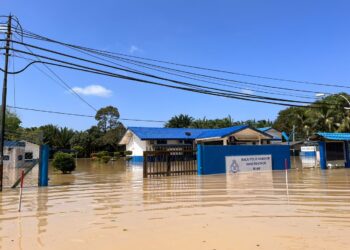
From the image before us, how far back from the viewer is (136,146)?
50.4 m

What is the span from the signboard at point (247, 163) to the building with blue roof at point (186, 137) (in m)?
15.8

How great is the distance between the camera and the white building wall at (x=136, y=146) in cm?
4869

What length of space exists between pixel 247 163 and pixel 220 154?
241cm

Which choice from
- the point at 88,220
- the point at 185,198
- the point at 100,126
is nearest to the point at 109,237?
the point at 88,220

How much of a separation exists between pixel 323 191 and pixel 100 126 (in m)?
69.9

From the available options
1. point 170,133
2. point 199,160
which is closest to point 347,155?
point 199,160

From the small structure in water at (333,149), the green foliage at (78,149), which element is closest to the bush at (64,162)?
the small structure in water at (333,149)

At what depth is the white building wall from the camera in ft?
160

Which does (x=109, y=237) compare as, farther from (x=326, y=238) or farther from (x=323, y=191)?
(x=323, y=191)

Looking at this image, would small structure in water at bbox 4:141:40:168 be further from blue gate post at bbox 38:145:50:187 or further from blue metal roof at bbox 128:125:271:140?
blue metal roof at bbox 128:125:271:140

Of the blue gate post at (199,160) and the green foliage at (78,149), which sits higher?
the green foliage at (78,149)

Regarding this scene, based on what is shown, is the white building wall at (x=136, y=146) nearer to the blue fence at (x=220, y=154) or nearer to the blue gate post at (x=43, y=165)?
the blue fence at (x=220, y=154)

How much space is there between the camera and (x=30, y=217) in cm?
943

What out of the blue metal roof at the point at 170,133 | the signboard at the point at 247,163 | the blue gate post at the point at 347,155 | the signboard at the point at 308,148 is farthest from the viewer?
the blue metal roof at the point at 170,133
